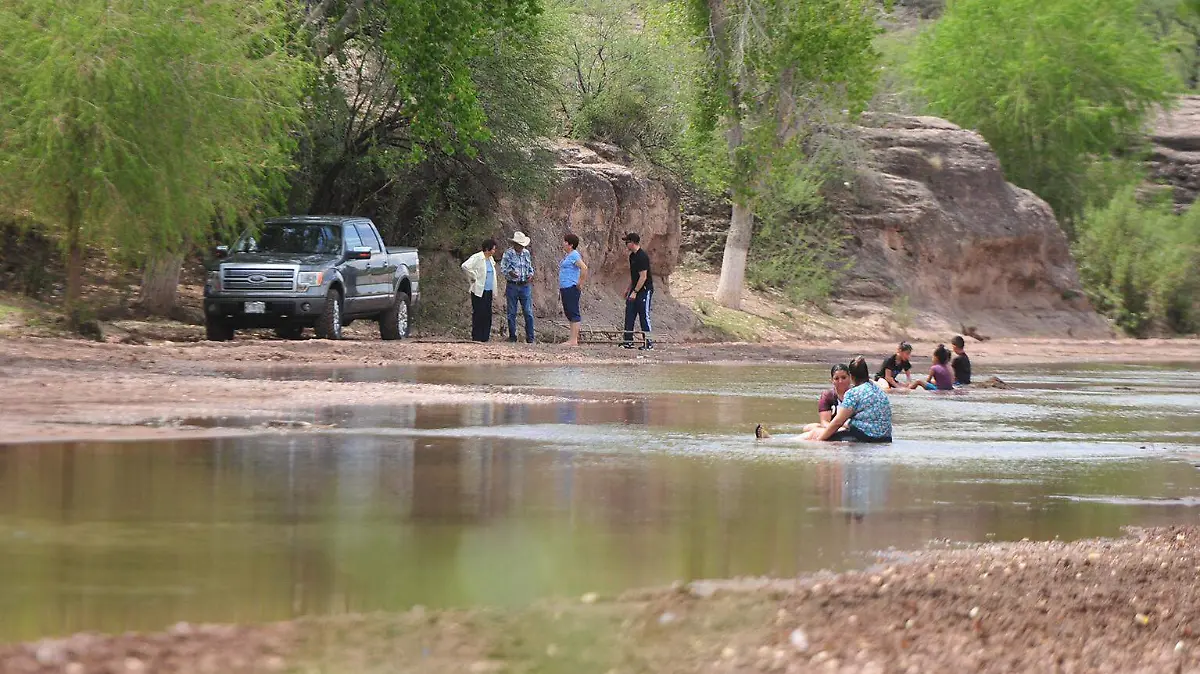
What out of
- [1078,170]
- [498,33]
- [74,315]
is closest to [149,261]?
[74,315]

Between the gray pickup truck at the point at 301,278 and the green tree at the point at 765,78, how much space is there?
14789mm

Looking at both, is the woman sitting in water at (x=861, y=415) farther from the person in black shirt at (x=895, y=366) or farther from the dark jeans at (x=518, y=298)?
the dark jeans at (x=518, y=298)

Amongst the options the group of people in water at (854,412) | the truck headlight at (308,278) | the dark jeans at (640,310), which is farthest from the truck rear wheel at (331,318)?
the group of people in water at (854,412)

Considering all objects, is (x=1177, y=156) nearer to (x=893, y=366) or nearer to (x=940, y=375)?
(x=893, y=366)

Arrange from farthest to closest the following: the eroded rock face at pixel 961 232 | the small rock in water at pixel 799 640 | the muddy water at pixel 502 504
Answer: the eroded rock face at pixel 961 232 < the muddy water at pixel 502 504 < the small rock in water at pixel 799 640

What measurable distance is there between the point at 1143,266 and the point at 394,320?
32546 millimetres

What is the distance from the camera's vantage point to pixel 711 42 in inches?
1742

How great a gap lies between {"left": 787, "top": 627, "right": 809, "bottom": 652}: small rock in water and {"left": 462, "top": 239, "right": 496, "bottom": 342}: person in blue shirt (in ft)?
78.4

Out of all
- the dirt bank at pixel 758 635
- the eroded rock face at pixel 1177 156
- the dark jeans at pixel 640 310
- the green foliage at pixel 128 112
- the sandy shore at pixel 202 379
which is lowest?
the sandy shore at pixel 202 379

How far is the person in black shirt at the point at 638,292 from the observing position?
3284 centimetres

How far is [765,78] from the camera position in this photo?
42781mm

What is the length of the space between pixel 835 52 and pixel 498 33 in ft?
33.9

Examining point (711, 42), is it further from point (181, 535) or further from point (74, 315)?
point (181, 535)

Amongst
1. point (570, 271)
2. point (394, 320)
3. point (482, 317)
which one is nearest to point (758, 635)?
point (570, 271)
